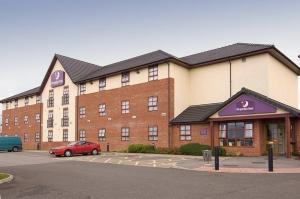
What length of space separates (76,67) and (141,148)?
18097 mm

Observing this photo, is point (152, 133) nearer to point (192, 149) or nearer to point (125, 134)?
point (125, 134)

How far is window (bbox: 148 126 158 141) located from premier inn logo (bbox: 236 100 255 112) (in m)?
9.02

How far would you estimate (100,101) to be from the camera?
40219 millimetres

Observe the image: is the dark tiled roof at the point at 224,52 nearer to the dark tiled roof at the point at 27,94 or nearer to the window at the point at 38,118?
the window at the point at 38,118

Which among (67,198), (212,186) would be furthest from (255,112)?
(67,198)

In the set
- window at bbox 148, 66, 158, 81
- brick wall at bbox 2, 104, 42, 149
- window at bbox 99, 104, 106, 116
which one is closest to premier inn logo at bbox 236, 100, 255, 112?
window at bbox 148, 66, 158, 81

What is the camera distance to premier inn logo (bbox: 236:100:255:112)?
26.4 metres

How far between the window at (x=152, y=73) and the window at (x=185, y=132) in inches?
217

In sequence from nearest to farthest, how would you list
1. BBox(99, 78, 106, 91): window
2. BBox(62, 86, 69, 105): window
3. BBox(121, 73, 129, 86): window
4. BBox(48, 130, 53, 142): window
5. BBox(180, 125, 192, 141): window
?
BBox(180, 125, 192, 141): window < BBox(121, 73, 129, 86): window < BBox(99, 78, 106, 91): window < BBox(62, 86, 69, 105): window < BBox(48, 130, 53, 142): window

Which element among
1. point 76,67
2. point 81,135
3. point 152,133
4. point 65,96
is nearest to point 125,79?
point 152,133

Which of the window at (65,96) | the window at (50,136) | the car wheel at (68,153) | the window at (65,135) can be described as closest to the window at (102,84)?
the window at (65,96)

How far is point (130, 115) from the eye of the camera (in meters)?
36.4

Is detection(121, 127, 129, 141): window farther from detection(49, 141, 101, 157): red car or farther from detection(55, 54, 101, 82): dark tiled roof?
detection(55, 54, 101, 82): dark tiled roof

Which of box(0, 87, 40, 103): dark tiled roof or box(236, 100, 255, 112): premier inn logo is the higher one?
box(0, 87, 40, 103): dark tiled roof
